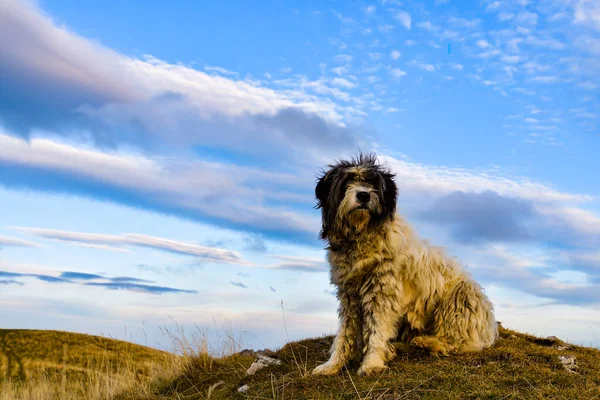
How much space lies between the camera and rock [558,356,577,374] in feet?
24.9

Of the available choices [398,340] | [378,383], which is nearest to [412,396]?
[378,383]

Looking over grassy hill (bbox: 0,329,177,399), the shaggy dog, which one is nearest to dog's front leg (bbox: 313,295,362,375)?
the shaggy dog

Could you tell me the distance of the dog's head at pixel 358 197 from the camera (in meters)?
7.00

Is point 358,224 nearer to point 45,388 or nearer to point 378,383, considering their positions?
point 378,383

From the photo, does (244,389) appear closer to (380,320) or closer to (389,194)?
(380,320)

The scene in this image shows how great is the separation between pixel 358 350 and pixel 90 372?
310 inches

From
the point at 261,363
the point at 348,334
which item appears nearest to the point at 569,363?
the point at 348,334

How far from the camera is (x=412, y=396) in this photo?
6285mm

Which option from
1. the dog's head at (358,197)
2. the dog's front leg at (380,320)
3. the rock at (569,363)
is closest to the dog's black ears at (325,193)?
the dog's head at (358,197)

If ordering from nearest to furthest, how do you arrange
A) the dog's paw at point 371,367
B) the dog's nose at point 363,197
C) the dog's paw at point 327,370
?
the dog's nose at point 363,197
the dog's paw at point 371,367
the dog's paw at point 327,370

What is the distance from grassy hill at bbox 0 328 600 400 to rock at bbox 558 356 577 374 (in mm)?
17

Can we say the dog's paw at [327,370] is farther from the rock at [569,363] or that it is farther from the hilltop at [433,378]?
the rock at [569,363]

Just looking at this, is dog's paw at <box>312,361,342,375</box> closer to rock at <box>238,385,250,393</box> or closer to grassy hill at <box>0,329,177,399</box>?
rock at <box>238,385,250,393</box>

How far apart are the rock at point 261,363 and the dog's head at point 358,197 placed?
2.57m
